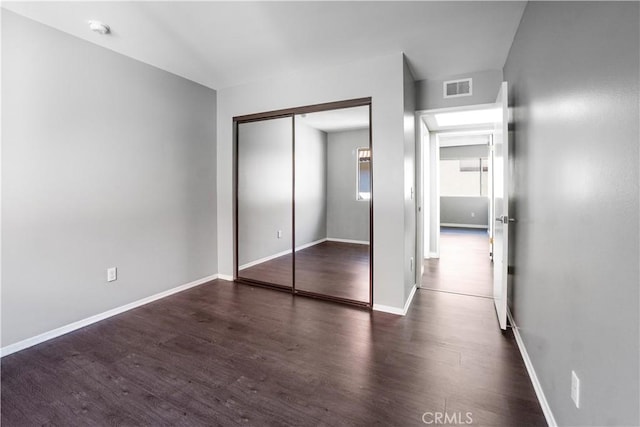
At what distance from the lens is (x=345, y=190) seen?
3.55 metres

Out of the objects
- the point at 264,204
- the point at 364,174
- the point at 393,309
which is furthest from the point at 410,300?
the point at 264,204

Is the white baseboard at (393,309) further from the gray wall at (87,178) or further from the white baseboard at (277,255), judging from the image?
the gray wall at (87,178)

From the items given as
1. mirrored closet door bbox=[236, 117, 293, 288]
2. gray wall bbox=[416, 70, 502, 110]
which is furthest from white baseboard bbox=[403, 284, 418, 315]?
gray wall bbox=[416, 70, 502, 110]

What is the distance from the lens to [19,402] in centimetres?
176

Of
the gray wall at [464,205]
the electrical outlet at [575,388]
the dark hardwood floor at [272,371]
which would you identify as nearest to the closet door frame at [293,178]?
the dark hardwood floor at [272,371]

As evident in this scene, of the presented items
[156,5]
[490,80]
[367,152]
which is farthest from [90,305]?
[490,80]

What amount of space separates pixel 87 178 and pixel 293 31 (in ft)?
7.20

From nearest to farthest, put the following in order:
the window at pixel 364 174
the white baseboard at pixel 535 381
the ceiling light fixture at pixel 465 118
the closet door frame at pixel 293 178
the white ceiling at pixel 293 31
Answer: the white baseboard at pixel 535 381 → the white ceiling at pixel 293 31 → the closet door frame at pixel 293 178 → the window at pixel 364 174 → the ceiling light fixture at pixel 465 118

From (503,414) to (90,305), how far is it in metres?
3.27

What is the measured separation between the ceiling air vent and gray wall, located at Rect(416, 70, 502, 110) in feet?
0.12

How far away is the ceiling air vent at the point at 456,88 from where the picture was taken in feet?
11.2

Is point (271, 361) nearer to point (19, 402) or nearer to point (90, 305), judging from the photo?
point (19, 402)

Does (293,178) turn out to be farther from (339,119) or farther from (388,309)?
(388,309)

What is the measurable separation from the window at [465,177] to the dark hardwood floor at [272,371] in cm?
715
